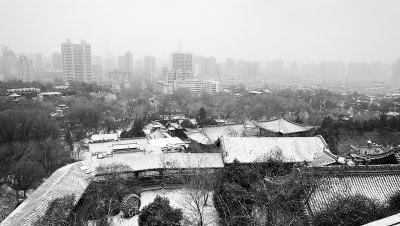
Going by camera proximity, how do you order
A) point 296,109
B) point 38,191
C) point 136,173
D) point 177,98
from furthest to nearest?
point 177,98, point 296,109, point 136,173, point 38,191

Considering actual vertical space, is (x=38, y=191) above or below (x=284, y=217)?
below

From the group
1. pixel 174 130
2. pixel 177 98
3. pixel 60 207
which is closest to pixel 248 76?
pixel 177 98

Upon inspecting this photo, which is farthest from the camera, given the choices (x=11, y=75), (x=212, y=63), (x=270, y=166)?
(x=212, y=63)

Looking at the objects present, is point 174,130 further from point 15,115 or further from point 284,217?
point 284,217

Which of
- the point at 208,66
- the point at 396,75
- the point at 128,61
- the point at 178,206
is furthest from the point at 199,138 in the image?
the point at 208,66

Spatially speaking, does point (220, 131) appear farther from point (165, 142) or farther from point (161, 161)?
point (161, 161)

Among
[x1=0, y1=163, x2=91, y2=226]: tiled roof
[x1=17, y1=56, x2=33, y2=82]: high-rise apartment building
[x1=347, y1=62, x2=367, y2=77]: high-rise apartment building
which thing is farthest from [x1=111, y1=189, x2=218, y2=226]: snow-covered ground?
[x1=347, y1=62, x2=367, y2=77]: high-rise apartment building

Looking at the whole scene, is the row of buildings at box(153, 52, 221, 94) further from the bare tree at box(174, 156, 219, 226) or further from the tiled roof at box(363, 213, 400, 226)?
the tiled roof at box(363, 213, 400, 226)

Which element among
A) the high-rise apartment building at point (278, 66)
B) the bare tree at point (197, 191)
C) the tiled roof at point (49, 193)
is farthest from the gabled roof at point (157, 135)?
the high-rise apartment building at point (278, 66)
